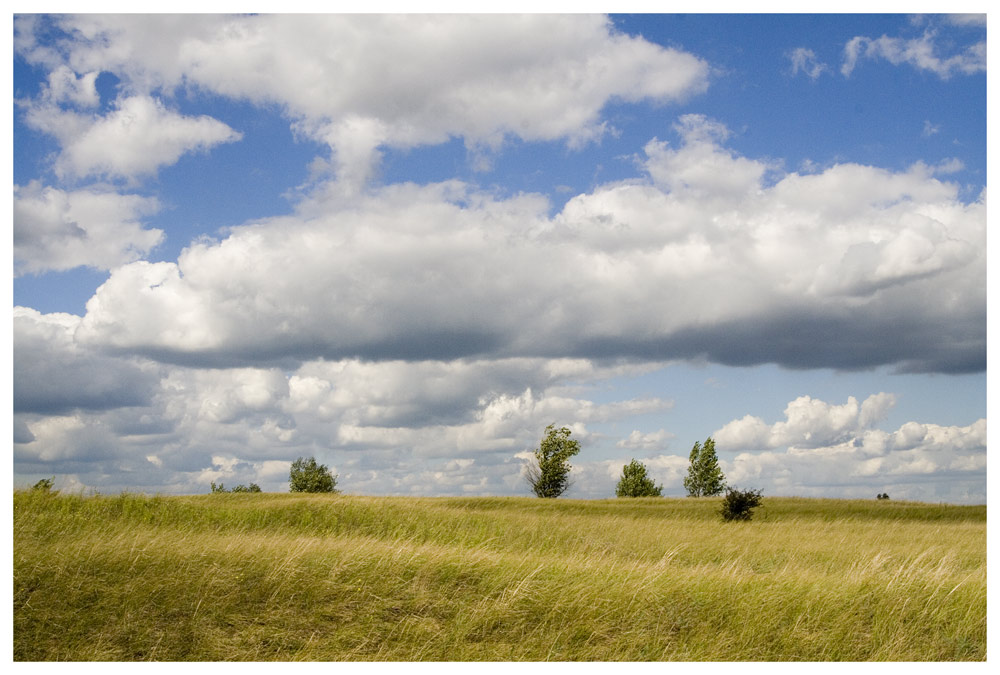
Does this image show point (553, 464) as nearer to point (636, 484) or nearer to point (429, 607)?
point (636, 484)

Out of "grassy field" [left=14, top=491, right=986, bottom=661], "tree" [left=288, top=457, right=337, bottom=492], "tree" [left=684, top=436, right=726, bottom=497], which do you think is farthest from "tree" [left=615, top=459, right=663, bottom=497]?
"grassy field" [left=14, top=491, right=986, bottom=661]

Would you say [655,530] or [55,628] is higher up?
[55,628]

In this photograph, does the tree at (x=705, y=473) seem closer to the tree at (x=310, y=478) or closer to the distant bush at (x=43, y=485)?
the tree at (x=310, y=478)

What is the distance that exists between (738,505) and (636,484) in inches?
1530

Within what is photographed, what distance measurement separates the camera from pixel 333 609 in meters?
9.67

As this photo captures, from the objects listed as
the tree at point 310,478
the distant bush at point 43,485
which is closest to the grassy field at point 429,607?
the distant bush at point 43,485

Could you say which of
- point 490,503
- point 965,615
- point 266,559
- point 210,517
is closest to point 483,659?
point 266,559

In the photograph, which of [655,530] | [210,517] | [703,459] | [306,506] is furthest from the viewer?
[703,459]

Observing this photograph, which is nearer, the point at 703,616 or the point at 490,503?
the point at 703,616

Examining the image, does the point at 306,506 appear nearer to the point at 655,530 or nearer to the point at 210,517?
the point at 210,517

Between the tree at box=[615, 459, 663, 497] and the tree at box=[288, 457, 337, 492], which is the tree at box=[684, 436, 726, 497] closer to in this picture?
the tree at box=[615, 459, 663, 497]

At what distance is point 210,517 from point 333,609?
1066 centimetres

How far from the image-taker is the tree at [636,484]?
71.2 meters

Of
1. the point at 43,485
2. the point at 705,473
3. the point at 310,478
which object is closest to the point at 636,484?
the point at 705,473
